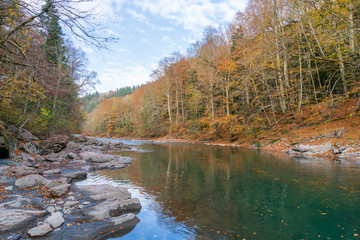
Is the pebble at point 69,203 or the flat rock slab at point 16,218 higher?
the flat rock slab at point 16,218

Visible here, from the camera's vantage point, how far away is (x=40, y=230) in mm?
3467

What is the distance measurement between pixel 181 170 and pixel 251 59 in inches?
587

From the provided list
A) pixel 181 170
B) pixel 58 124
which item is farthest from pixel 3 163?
pixel 58 124

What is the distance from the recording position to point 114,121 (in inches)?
2190

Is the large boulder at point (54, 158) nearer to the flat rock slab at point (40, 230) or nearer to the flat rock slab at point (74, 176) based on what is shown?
the flat rock slab at point (74, 176)

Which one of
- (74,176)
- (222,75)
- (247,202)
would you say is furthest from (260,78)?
(74,176)

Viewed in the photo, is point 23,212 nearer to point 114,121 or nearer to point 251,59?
point 251,59

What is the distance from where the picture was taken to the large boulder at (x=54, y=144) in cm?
1205

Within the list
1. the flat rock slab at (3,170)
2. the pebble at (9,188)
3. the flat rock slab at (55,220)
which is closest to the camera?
the flat rock slab at (55,220)

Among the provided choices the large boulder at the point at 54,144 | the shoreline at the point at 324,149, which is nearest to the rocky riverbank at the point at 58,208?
the large boulder at the point at 54,144

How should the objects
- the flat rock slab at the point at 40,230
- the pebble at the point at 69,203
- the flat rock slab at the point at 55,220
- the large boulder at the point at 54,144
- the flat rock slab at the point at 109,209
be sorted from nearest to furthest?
1. the flat rock slab at the point at 40,230
2. the flat rock slab at the point at 55,220
3. the flat rock slab at the point at 109,209
4. the pebble at the point at 69,203
5. the large boulder at the point at 54,144

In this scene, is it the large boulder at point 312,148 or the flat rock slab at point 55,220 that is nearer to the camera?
the flat rock slab at point 55,220

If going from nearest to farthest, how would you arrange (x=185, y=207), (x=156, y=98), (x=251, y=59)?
1. (x=185, y=207)
2. (x=251, y=59)
3. (x=156, y=98)

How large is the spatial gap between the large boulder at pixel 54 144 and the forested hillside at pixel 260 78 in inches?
579
